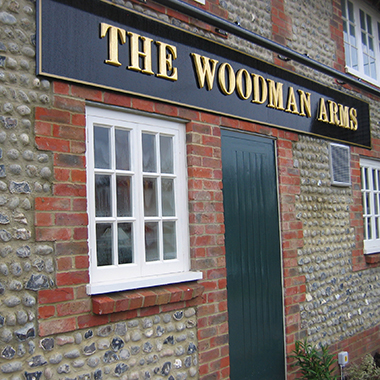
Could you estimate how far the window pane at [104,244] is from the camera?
3.40 metres

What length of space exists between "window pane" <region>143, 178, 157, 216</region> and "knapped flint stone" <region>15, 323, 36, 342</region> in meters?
1.35

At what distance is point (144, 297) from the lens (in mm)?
3408

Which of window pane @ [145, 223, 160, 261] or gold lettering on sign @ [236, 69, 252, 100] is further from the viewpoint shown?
gold lettering on sign @ [236, 69, 252, 100]

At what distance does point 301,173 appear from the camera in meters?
5.45

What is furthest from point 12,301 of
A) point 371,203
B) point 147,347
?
point 371,203

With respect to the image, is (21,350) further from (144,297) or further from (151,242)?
(151,242)

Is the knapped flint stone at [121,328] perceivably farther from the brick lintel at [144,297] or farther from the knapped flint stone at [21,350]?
Result: the knapped flint stone at [21,350]

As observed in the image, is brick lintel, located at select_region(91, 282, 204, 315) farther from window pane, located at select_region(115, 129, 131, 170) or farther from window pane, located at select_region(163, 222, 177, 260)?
window pane, located at select_region(115, 129, 131, 170)

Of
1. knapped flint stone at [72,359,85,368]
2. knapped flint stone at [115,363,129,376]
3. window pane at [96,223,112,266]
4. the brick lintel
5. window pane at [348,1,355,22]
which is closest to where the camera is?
knapped flint stone at [72,359,85,368]

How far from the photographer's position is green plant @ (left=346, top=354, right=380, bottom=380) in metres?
5.43

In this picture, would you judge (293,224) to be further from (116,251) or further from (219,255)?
(116,251)

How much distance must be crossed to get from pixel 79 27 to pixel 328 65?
4.26 m

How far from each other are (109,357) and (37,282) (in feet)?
2.76

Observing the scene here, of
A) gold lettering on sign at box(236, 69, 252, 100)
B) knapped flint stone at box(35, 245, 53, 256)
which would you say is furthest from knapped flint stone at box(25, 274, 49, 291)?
gold lettering on sign at box(236, 69, 252, 100)
